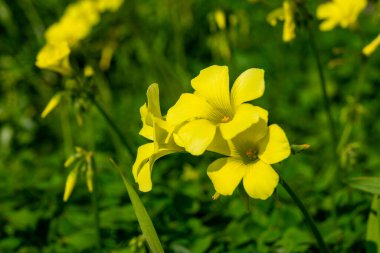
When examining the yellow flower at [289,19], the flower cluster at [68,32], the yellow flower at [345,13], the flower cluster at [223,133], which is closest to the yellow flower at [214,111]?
the flower cluster at [223,133]

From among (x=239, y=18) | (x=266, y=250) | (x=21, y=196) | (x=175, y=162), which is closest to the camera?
(x=266, y=250)

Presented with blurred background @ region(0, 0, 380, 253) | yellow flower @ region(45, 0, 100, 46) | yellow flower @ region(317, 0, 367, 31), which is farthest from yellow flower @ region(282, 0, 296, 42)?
yellow flower @ region(45, 0, 100, 46)

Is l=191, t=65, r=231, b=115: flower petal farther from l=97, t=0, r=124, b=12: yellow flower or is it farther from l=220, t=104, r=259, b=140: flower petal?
l=97, t=0, r=124, b=12: yellow flower

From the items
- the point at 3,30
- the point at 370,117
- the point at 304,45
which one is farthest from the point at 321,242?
the point at 3,30

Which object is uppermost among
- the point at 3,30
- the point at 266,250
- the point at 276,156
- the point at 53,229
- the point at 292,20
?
the point at 3,30

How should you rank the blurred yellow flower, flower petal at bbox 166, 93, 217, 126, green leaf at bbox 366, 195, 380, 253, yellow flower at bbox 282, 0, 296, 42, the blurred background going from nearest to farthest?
flower petal at bbox 166, 93, 217, 126 < green leaf at bbox 366, 195, 380, 253 < yellow flower at bbox 282, 0, 296, 42 < the blurred background < the blurred yellow flower

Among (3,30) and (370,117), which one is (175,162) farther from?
(3,30)

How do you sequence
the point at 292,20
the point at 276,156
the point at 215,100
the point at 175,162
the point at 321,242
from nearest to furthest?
the point at 276,156
the point at 215,100
the point at 321,242
the point at 292,20
the point at 175,162
